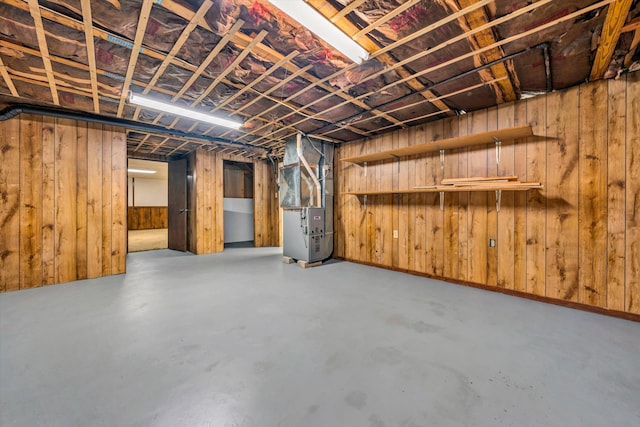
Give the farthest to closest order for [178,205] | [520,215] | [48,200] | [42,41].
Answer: [178,205] → [48,200] → [520,215] → [42,41]

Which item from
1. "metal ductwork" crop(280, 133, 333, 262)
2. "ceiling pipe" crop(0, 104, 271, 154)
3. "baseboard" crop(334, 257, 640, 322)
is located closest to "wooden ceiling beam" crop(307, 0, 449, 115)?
"metal ductwork" crop(280, 133, 333, 262)

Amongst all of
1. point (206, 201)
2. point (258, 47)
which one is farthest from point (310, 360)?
point (206, 201)

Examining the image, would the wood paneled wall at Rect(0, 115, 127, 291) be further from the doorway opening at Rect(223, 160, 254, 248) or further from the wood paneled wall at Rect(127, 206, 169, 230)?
the wood paneled wall at Rect(127, 206, 169, 230)

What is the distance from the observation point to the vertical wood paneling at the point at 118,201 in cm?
413

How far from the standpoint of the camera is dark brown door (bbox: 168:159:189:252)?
639 centimetres

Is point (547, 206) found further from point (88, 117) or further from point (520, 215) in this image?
point (88, 117)

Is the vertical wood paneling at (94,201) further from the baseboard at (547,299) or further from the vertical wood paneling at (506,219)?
the vertical wood paneling at (506,219)

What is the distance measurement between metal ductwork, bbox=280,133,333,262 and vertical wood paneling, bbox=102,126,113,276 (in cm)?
279

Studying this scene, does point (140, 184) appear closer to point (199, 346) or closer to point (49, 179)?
point (49, 179)

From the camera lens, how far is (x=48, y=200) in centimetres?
364

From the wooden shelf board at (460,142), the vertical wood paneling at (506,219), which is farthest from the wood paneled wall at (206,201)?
the vertical wood paneling at (506,219)

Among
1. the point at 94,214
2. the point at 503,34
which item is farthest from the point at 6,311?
the point at 503,34

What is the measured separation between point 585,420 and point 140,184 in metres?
14.7

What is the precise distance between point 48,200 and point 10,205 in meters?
0.35
